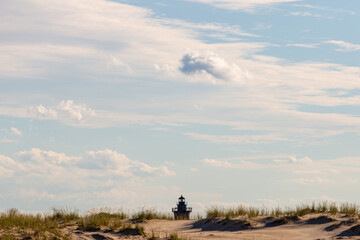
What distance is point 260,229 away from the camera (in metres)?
21.1

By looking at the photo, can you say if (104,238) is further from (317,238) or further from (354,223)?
(354,223)

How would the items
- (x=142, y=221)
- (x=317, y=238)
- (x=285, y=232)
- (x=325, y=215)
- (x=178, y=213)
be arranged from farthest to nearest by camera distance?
(x=178, y=213)
(x=142, y=221)
(x=325, y=215)
(x=285, y=232)
(x=317, y=238)

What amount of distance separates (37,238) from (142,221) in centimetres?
637

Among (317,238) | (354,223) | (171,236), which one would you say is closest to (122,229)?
(171,236)

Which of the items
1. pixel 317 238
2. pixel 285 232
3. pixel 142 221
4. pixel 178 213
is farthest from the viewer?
pixel 178 213

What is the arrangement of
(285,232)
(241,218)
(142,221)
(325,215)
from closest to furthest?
1. (285,232)
2. (325,215)
3. (241,218)
4. (142,221)

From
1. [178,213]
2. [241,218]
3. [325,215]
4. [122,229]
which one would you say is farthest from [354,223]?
[178,213]

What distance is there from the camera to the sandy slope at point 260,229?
1917 centimetres

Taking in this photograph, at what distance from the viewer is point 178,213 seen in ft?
128

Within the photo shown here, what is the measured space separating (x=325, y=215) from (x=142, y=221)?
866 centimetres

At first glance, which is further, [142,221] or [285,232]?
[142,221]

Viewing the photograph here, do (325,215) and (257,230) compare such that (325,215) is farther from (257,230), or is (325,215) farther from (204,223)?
(204,223)

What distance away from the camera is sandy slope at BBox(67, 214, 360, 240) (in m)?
19.2

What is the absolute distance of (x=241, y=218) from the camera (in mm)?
23203
